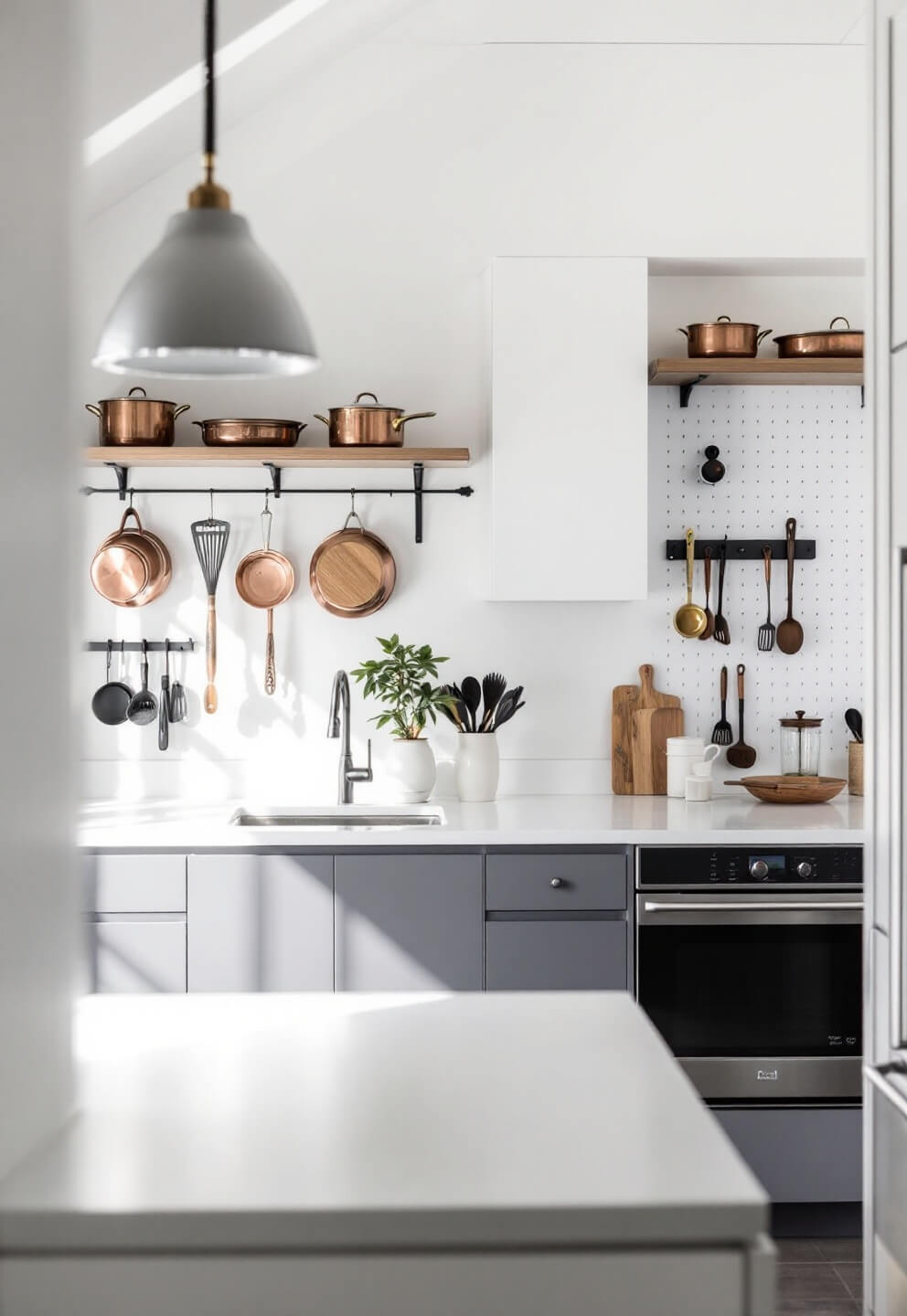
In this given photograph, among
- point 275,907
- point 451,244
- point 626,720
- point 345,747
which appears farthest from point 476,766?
point 451,244

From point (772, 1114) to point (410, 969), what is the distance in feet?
3.26

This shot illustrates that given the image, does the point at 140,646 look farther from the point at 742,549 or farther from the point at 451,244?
the point at 742,549

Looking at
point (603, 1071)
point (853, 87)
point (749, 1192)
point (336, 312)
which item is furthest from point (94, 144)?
point (749, 1192)

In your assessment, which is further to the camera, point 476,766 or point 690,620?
point 690,620

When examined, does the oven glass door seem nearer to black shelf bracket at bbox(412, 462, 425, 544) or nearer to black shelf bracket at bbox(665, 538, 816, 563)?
black shelf bracket at bbox(665, 538, 816, 563)

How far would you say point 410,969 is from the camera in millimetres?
3215

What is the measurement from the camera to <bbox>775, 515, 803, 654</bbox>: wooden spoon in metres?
3.89

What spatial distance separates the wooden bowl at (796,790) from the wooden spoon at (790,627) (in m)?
0.44

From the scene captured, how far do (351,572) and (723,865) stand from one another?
140 centimetres

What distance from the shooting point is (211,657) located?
384cm

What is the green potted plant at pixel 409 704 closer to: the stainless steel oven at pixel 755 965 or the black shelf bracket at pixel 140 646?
the black shelf bracket at pixel 140 646

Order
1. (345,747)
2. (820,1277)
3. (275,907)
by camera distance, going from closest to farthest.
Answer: (820,1277) < (275,907) < (345,747)

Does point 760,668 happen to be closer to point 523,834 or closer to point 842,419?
point 842,419

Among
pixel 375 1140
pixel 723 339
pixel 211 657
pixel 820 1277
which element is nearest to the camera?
pixel 375 1140
